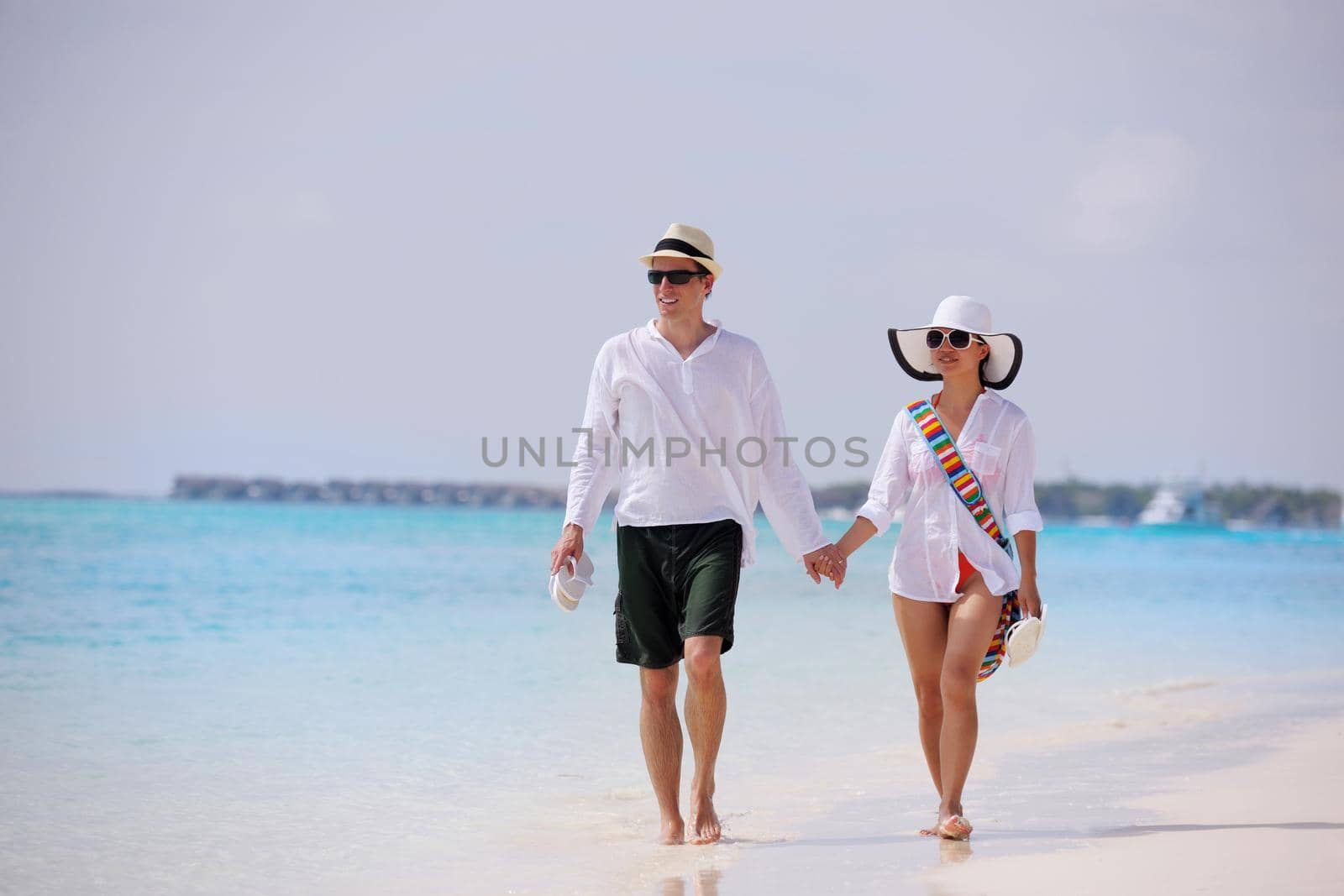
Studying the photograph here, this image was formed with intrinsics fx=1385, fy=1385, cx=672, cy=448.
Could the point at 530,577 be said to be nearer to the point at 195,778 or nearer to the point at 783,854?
the point at 195,778

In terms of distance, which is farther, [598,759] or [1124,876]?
[598,759]

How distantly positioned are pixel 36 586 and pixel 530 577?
7.17 meters

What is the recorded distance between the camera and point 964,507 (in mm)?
4750

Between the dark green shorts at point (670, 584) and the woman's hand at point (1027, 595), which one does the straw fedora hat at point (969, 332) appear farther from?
the dark green shorts at point (670, 584)

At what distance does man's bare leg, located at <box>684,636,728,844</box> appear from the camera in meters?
4.54

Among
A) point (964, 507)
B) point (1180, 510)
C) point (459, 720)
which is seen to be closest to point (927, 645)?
point (964, 507)

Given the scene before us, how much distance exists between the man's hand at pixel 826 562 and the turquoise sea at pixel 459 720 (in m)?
0.92

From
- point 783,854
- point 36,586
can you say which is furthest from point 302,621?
point 783,854

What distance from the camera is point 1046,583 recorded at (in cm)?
2208

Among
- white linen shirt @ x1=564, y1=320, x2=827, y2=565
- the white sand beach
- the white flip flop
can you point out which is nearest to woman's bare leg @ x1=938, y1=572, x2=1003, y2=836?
the white sand beach

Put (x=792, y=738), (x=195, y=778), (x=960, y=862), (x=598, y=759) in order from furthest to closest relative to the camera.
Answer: (x=792, y=738) → (x=598, y=759) → (x=195, y=778) → (x=960, y=862)

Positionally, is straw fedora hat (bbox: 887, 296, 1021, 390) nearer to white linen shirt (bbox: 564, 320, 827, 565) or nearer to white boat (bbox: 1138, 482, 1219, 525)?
white linen shirt (bbox: 564, 320, 827, 565)

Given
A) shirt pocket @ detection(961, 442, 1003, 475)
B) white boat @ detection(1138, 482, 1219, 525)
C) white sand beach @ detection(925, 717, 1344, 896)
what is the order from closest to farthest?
white sand beach @ detection(925, 717, 1344, 896), shirt pocket @ detection(961, 442, 1003, 475), white boat @ detection(1138, 482, 1219, 525)

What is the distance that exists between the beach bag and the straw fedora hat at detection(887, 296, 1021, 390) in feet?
0.83
